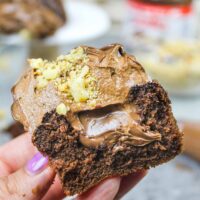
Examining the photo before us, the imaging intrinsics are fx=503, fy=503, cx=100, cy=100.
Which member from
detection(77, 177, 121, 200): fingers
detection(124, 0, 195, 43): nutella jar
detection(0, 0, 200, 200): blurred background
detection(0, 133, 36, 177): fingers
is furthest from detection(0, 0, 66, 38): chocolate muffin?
detection(77, 177, 121, 200): fingers

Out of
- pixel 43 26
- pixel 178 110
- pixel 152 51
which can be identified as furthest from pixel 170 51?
pixel 43 26

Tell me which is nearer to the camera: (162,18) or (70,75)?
(70,75)

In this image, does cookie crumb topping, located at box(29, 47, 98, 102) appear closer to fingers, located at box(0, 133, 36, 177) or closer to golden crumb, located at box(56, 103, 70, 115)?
golden crumb, located at box(56, 103, 70, 115)

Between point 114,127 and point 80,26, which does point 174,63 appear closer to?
point 80,26

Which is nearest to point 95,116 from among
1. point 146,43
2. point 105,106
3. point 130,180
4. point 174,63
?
point 105,106

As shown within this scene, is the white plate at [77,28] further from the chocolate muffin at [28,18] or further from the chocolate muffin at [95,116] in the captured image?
the chocolate muffin at [95,116]

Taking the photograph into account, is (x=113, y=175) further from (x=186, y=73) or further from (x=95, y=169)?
(x=186, y=73)

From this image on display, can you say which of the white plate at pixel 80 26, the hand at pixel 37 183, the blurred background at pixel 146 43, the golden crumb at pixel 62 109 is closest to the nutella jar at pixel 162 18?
the blurred background at pixel 146 43
